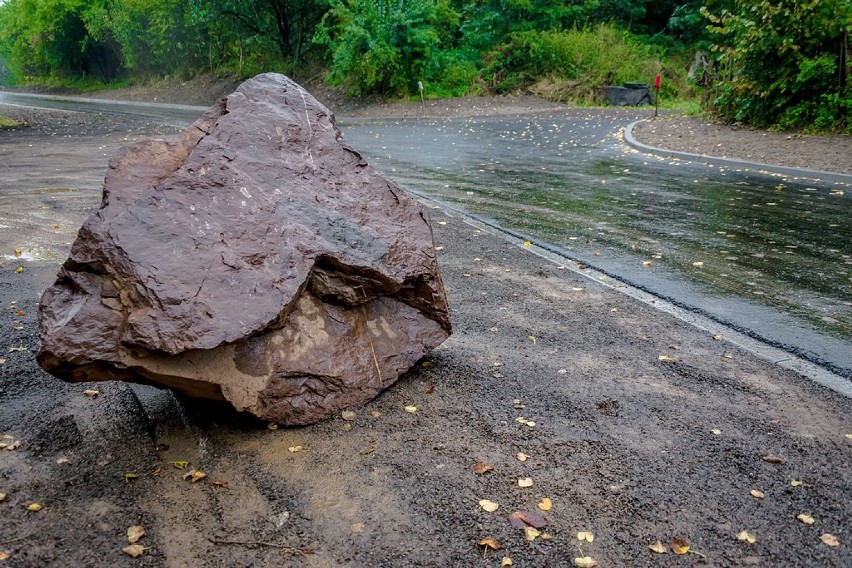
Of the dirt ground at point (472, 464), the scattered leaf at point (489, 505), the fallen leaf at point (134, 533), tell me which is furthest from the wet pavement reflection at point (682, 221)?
the fallen leaf at point (134, 533)

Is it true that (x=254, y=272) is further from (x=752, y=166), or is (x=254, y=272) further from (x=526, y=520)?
(x=752, y=166)

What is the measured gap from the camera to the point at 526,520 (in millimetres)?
3246

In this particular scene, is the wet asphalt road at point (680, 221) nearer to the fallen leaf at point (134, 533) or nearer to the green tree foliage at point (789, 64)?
the green tree foliage at point (789, 64)

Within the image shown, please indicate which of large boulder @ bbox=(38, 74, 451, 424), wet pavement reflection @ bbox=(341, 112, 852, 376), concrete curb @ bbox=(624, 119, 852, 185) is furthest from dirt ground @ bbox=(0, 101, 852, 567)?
concrete curb @ bbox=(624, 119, 852, 185)

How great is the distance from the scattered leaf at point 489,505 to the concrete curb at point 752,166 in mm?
10354

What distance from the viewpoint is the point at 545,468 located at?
3.65 meters

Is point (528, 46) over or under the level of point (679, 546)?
over

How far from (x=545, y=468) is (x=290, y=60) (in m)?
35.1

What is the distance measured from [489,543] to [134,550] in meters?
1.51

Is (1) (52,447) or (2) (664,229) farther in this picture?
(2) (664,229)

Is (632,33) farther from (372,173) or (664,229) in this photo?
(372,173)

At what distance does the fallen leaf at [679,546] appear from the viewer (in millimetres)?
3047

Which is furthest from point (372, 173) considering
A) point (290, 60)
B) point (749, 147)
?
point (290, 60)

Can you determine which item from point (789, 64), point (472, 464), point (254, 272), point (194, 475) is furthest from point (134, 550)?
point (789, 64)
